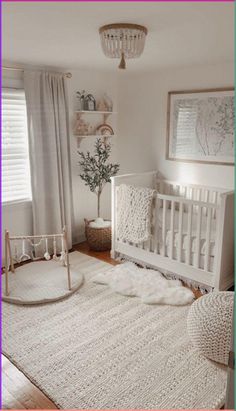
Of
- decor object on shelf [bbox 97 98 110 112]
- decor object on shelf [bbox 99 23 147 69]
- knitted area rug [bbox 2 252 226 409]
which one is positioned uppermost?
decor object on shelf [bbox 99 23 147 69]

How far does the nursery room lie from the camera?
2027 millimetres

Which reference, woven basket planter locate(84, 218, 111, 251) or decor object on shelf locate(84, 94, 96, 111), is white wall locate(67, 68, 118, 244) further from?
woven basket planter locate(84, 218, 111, 251)

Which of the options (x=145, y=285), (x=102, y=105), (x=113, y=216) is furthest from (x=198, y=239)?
(x=102, y=105)

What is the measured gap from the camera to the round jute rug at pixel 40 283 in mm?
2990

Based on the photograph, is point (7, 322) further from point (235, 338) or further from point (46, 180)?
point (235, 338)

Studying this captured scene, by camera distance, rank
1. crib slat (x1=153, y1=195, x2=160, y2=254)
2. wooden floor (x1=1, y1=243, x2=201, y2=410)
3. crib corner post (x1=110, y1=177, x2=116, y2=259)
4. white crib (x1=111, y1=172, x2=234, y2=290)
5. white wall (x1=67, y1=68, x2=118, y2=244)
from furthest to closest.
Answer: white wall (x1=67, y1=68, x2=118, y2=244) < crib corner post (x1=110, y1=177, x2=116, y2=259) < crib slat (x1=153, y1=195, x2=160, y2=254) < white crib (x1=111, y1=172, x2=234, y2=290) < wooden floor (x1=1, y1=243, x2=201, y2=410)

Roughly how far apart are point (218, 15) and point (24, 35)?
127 centimetres

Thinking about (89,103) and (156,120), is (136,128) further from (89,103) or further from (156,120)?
(89,103)

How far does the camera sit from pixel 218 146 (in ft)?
12.1

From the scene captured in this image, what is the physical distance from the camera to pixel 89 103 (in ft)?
13.6

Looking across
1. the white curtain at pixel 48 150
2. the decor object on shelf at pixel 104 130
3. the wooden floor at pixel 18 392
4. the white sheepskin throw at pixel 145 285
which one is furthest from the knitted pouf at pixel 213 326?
the decor object on shelf at pixel 104 130

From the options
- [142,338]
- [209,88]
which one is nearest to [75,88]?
[209,88]

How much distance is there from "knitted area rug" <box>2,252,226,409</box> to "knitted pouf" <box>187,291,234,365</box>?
97 mm

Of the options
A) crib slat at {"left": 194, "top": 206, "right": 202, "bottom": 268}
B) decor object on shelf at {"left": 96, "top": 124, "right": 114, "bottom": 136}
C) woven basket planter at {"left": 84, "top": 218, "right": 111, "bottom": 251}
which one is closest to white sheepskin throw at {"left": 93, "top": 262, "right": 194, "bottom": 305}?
crib slat at {"left": 194, "top": 206, "right": 202, "bottom": 268}
